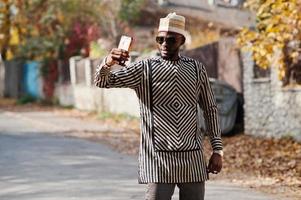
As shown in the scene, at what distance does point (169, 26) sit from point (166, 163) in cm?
84

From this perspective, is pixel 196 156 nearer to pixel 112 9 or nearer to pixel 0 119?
pixel 0 119

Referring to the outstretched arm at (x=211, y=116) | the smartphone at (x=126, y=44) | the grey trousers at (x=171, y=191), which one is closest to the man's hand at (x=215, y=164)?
the outstretched arm at (x=211, y=116)

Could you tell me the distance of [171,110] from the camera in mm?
4363

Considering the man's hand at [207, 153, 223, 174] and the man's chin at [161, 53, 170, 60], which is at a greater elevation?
the man's chin at [161, 53, 170, 60]

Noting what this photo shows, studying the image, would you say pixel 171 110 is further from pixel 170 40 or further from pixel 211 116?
pixel 170 40

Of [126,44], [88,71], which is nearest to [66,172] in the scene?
[126,44]

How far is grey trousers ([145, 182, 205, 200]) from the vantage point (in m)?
4.31

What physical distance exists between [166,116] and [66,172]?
6454 mm

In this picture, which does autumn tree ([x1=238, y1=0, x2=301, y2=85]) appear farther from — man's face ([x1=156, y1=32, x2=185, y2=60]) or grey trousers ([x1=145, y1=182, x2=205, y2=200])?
grey trousers ([x1=145, y1=182, x2=205, y2=200])

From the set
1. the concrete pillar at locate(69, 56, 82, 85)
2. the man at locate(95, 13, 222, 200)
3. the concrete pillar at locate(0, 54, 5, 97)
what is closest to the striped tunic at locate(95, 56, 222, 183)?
the man at locate(95, 13, 222, 200)

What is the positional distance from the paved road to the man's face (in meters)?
4.06

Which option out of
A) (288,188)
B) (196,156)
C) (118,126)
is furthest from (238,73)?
(196,156)

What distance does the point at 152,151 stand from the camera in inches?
172

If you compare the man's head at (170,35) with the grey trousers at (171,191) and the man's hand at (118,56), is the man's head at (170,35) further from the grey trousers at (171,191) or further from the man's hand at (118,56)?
the grey trousers at (171,191)
